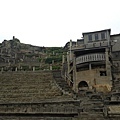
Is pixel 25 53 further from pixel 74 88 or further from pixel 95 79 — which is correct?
pixel 95 79

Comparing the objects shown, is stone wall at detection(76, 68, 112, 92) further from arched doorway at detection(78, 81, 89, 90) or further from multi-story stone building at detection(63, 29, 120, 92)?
arched doorway at detection(78, 81, 89, 90)

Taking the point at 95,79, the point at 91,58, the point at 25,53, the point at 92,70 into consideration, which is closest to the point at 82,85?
the point at 95,79

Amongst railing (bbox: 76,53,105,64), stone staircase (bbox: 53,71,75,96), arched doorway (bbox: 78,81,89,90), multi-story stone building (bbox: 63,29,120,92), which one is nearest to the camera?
stone staircase (bbox: 53,71,75,96)

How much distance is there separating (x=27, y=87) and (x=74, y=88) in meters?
6.88

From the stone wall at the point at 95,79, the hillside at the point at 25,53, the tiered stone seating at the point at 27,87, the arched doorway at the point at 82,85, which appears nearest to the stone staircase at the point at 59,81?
the tiered stone seating at the point at 27,87

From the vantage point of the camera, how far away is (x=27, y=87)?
25859mm

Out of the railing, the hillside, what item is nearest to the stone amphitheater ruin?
the railing

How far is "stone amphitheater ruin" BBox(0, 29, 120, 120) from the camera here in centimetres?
1738

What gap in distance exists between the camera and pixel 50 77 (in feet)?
98.0

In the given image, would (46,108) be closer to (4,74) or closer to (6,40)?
(4,74)

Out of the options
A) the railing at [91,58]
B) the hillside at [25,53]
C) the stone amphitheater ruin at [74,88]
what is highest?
the hillside at [25,53]

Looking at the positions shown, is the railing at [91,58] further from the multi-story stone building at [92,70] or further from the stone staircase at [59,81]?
the stone staircase at [59,81]

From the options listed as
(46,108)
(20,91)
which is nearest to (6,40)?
(20,91)

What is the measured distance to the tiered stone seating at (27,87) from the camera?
22062mm
